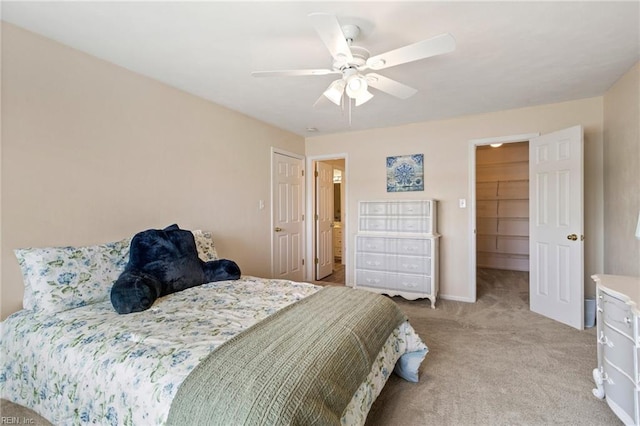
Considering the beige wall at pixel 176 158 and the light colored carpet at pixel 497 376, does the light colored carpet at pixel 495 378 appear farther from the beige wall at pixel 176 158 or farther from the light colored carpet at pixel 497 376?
the beige wall at pixel 176 158

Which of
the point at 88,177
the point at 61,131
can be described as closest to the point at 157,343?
the point at 88,177

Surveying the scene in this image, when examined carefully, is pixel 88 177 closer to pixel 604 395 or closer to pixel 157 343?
pixel 157 343

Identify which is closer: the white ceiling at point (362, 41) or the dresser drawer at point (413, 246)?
the white ceiling at point (362, 41)

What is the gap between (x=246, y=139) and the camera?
3.66 metres

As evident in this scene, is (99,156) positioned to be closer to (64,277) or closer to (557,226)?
(64,277)

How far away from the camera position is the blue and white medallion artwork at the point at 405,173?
160 inches

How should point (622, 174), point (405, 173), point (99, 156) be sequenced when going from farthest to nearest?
point (405, 173), point (622, 174), point (99, 156)

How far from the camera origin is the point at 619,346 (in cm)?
160

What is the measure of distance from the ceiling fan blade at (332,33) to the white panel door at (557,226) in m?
2.65

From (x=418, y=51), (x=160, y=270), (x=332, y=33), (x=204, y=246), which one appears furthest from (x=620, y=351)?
(x=204, y=246)

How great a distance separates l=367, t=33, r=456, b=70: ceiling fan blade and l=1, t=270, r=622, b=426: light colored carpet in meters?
2.02

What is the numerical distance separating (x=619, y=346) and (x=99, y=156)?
3.55m

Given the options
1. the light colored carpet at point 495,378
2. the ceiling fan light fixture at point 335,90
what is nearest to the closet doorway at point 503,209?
the light colored carpet at point 495,378

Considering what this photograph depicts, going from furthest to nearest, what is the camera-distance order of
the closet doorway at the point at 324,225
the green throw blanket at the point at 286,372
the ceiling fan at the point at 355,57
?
the closet doorway at the point at 324,225 < the ceiling fan at the point at 355,57 < the green throw blanket at the point at 286,372
